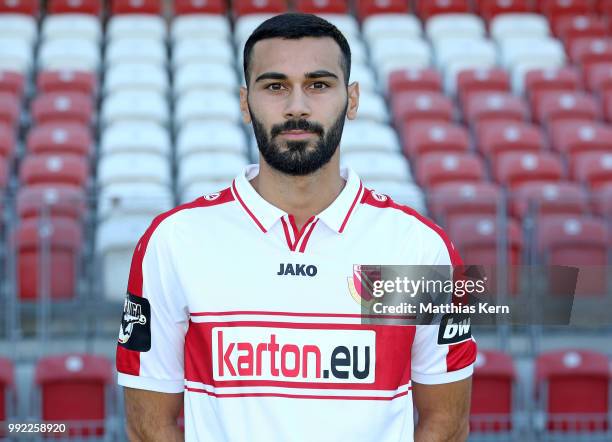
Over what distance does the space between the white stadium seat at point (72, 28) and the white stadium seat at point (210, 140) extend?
239 cm

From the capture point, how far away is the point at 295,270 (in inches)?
87.2

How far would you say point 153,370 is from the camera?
224 centimetres

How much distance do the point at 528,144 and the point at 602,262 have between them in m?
1.79

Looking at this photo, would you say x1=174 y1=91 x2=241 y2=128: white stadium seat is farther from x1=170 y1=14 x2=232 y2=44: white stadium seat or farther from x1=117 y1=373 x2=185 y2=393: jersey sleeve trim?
x1=117 y1=373 x2=185 y2=393: jersey sleeve trim

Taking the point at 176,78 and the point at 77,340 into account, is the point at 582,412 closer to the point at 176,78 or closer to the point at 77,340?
the point at 77,340

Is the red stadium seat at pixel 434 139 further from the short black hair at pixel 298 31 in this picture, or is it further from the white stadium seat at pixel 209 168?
the short black hair at pixel 298 31

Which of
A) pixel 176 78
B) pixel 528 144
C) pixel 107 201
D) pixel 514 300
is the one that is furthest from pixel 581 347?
pixel 176 78

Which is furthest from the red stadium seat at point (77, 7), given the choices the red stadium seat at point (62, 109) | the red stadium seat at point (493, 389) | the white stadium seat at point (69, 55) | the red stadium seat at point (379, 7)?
the red stadium seat at point (493, 389)

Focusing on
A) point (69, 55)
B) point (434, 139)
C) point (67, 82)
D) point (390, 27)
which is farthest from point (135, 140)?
point (390, 27)

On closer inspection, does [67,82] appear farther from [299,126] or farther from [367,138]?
[299,126]

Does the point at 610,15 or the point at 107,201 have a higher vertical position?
the point at 610,15

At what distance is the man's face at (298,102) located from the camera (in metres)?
2.14

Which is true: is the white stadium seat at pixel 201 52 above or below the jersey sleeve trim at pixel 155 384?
above

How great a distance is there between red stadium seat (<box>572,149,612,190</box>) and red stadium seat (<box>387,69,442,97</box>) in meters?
1.75
